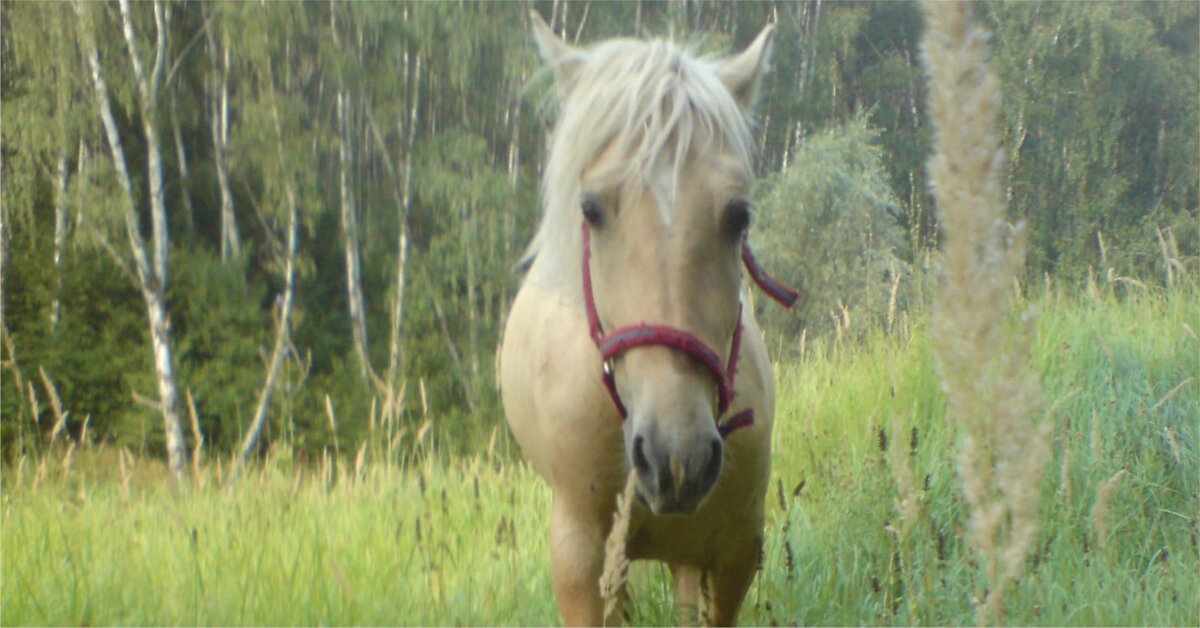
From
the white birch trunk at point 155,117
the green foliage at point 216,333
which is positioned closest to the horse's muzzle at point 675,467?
the green foliage at point 216,333

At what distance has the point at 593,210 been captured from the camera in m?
2.08

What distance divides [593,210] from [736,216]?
0.92 ft

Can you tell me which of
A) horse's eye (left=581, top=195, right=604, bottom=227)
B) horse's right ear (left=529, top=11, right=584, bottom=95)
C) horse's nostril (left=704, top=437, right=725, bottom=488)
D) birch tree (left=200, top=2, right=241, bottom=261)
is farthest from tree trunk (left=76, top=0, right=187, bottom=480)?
horse's nostril (left=704, top=437, right=725, bottom=488)

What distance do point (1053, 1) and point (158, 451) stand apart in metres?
13.7

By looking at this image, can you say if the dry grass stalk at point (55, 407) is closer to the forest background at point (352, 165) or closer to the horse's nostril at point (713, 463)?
the horse's nostril at point (713, 463)

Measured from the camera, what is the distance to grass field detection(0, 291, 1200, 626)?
2.77 meters

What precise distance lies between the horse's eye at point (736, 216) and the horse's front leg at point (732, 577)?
0.82 meters

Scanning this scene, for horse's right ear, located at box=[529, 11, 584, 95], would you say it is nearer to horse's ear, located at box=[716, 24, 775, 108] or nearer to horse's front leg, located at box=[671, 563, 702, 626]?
horse's ear, located at box=[716, 24, 775, 108]

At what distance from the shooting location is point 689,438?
1.76 meters

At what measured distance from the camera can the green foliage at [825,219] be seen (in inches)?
436

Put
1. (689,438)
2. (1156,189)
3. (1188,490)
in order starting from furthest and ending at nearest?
1. (1156,189)
2. (1188,490)
3. (689,438)

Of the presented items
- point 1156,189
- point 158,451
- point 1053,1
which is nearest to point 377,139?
point 158,451

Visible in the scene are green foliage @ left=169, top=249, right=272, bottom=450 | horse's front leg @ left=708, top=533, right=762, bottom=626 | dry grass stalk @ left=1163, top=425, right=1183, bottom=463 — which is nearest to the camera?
→ horse's front leg @ left=708, top=533, right=762, bottom=626

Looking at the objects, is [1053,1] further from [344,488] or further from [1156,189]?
[344,488]
